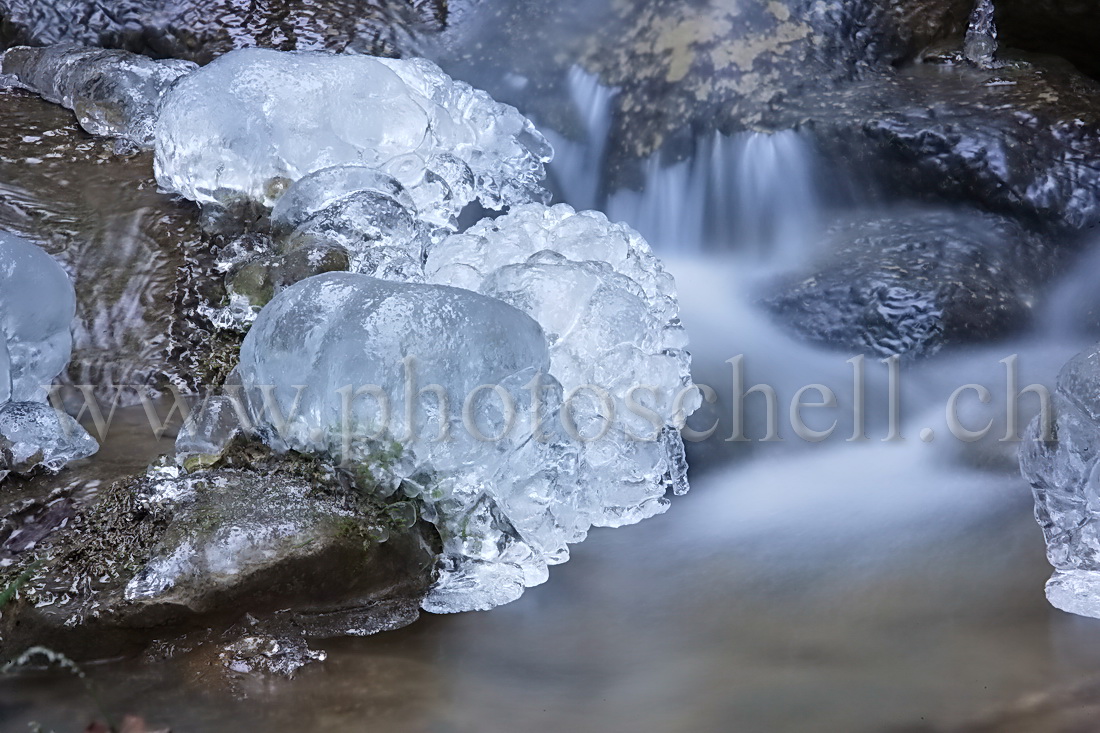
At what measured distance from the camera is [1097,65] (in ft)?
13.9

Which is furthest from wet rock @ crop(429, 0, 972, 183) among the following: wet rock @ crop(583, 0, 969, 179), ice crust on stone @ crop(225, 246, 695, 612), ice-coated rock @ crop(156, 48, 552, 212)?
ice crust on stone @ crop(225, 246, 695, 612)

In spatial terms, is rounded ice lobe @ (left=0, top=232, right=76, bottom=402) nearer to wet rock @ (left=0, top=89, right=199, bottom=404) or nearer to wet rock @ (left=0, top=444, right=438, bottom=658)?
wet rock @ (left=0, top=89, right=199, bottom=404)

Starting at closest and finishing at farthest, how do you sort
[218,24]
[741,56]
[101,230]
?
[101,230]
[741,56]
[218,24]

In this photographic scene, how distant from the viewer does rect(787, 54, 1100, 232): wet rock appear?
3566 millimetres

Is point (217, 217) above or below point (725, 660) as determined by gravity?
above

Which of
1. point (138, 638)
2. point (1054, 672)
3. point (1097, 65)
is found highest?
point (1097, 65)

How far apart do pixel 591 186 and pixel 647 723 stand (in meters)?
2.62

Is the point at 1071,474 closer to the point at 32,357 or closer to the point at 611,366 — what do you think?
the point at 611,366

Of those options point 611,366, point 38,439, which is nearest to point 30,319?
point 38,439

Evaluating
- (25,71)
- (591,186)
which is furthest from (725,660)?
(25,71)

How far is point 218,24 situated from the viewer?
188 inches

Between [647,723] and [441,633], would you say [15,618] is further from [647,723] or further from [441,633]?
[647,723]

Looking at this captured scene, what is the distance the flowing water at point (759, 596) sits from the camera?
2.10 metres

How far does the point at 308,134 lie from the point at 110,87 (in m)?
1.03
